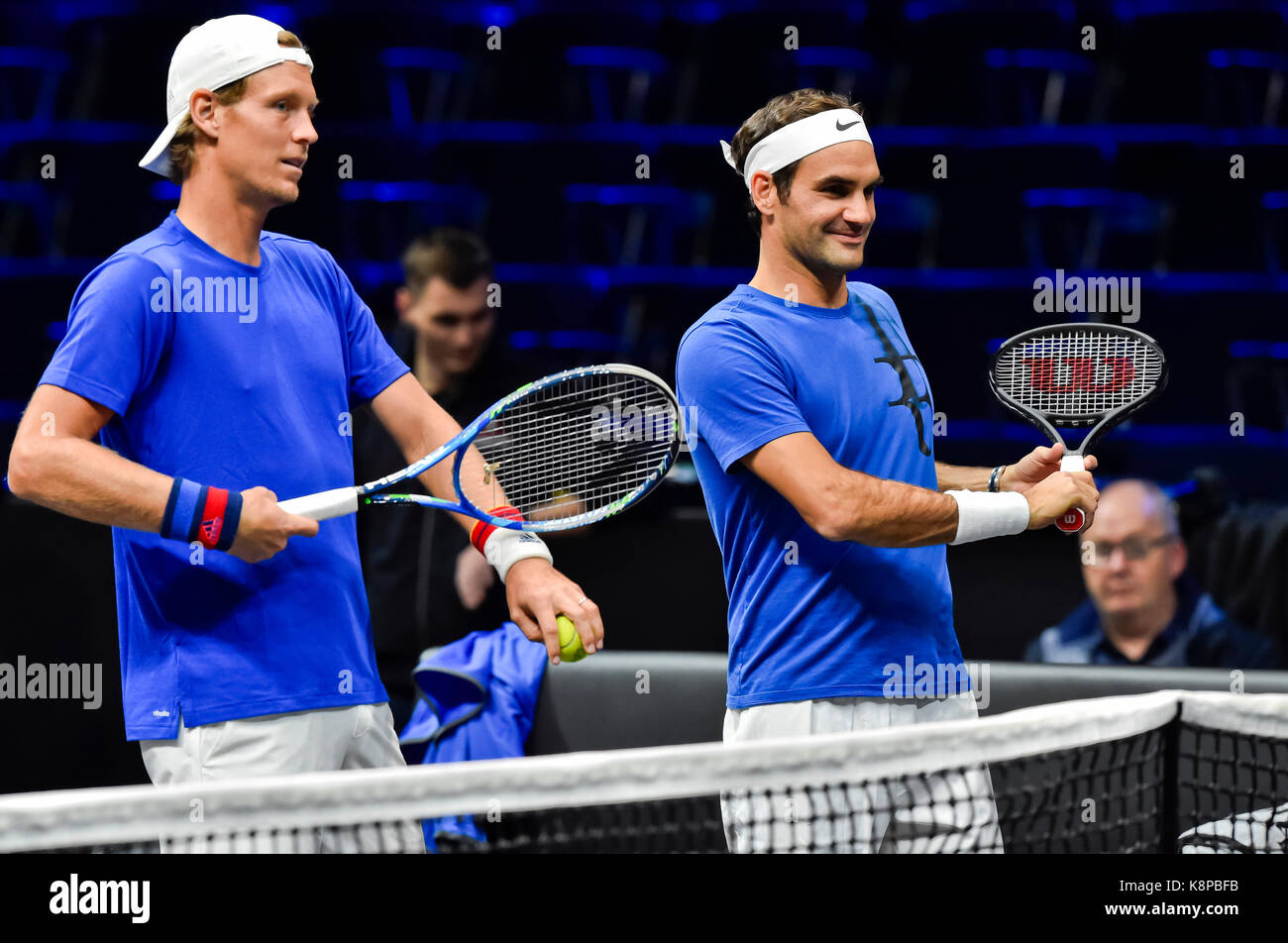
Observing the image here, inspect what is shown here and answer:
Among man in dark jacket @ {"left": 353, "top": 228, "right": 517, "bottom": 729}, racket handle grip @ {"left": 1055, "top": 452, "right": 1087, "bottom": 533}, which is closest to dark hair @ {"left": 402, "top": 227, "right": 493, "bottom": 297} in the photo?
man in dark jacket @ {"left": 353, "top": 228, "right": 517, "bottom": 729}

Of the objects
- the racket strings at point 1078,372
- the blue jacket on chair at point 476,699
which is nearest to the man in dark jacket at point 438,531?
the blue jacket on chair at point 476,699

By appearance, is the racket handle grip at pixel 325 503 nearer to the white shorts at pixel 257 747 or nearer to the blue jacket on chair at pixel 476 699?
the white shorts at pixel 257 747

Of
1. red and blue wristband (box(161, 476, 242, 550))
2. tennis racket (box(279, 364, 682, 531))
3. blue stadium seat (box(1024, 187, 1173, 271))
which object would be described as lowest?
red and blue wristband (box(161, 476, 242, 550))

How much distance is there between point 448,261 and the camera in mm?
3488

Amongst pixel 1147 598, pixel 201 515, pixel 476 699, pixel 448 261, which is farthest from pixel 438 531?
pixel 201 515

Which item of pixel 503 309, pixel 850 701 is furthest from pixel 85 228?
pixel 850 701

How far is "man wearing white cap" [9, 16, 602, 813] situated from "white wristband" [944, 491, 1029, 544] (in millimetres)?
501

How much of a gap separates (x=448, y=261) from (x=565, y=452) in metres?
1.57

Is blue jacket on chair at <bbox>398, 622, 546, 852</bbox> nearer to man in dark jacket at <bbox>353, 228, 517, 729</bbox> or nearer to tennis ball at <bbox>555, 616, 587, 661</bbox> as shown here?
man in dark jacket at <bbox>353, 228, 517, 729</bbox>

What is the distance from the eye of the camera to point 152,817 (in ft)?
3.89

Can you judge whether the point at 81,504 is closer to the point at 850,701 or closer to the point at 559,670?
the point at 850,701

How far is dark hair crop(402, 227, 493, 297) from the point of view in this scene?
11.4 ft

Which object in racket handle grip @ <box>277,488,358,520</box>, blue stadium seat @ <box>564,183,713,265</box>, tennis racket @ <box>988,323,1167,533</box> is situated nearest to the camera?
racket handle grip @ <box>277,488,358,520</box>
